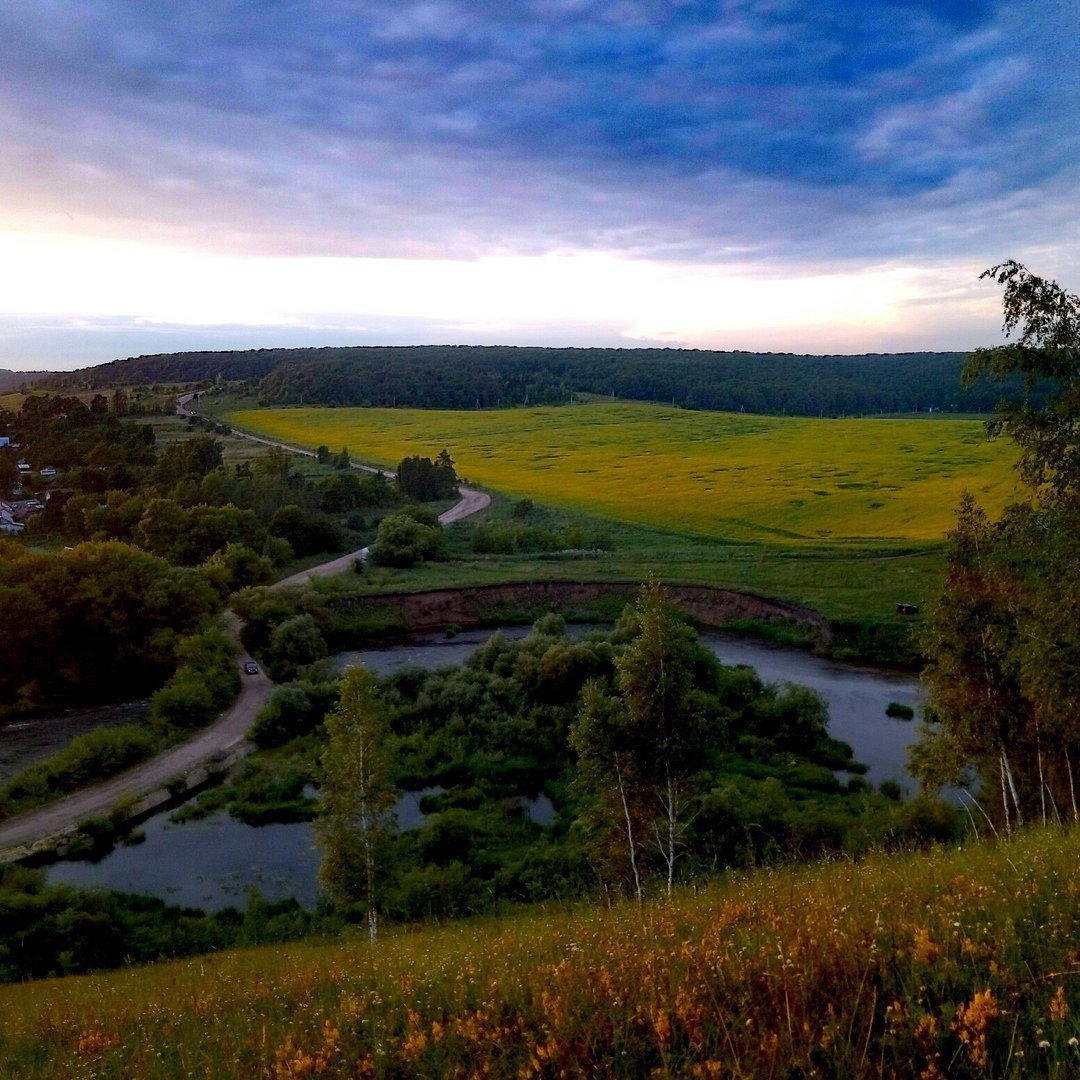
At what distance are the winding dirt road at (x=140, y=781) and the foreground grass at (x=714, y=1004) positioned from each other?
19.2 m

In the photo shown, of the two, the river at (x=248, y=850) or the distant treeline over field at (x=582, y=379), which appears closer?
the river at (x=248, y=850)

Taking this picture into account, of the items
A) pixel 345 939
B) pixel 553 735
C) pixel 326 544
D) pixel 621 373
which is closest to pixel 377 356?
pixel 621 373

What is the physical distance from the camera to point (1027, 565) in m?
11.9

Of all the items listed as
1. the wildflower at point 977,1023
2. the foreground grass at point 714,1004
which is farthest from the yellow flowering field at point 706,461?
the wildflower at point 977,1023

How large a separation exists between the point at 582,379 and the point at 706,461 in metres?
81.9

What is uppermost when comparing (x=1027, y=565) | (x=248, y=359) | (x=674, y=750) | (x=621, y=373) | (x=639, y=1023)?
(x=248, y=359)

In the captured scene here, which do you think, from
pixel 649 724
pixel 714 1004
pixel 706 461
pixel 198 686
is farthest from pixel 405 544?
pixel 714 1004

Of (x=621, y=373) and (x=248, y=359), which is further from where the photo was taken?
(x=248, y=359)

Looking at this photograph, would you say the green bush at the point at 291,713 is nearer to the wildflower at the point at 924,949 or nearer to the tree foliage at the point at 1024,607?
the tree foliage at the point at 1024,607

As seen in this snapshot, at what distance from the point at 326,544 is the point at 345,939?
45.9m

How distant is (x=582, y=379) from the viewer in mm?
159625

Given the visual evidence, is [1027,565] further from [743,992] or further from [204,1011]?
[204,1011]

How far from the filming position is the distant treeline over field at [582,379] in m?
139

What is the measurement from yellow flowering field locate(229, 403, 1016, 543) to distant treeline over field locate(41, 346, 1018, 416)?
16702mm
